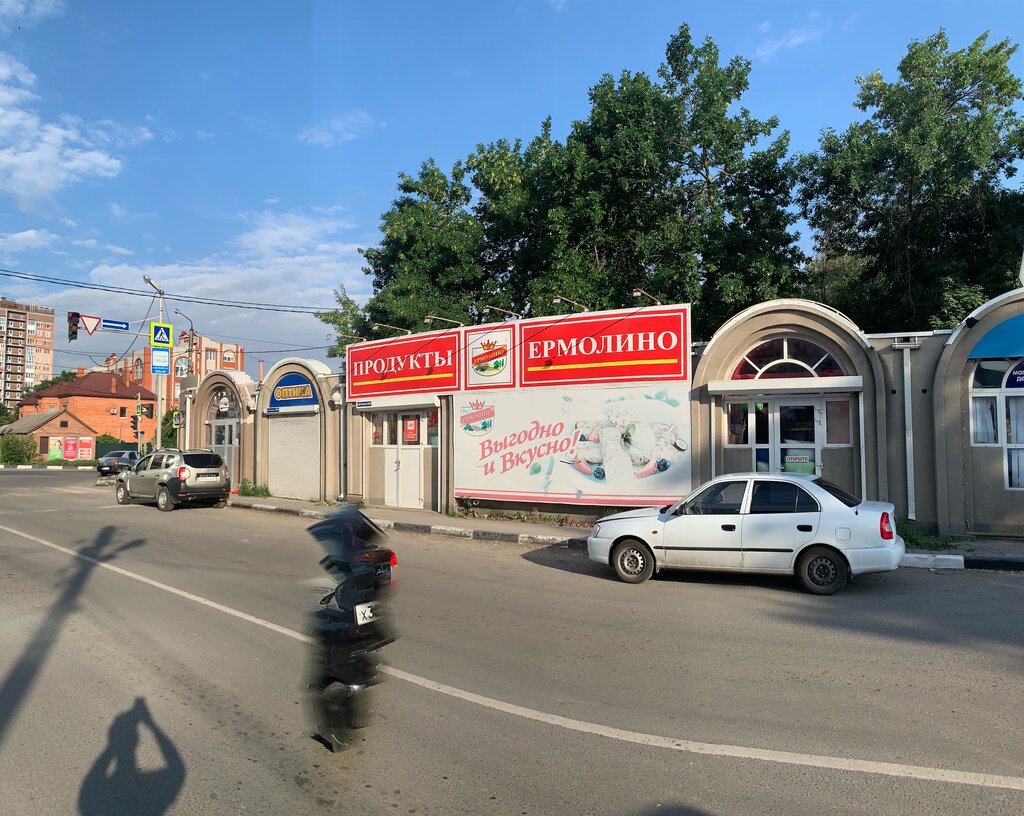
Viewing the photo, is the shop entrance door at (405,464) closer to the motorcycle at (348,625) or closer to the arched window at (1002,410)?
the arched window at (1002,410)

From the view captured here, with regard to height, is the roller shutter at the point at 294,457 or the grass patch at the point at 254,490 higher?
the roller shutter at the point at 294,457

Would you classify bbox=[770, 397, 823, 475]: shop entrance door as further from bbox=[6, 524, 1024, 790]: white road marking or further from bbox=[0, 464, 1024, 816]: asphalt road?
bbox=[6, 524, 1024, 790]: white road marking

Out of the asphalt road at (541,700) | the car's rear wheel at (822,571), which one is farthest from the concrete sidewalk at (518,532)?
the car's rear wheel at (822,571)

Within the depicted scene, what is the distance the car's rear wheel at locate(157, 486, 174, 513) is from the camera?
1997 cm

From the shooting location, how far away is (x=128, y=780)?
3992 mm

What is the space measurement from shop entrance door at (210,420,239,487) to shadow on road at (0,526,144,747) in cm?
1200

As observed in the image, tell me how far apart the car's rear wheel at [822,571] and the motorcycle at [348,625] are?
6337mm

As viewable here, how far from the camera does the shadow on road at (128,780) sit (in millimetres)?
3688

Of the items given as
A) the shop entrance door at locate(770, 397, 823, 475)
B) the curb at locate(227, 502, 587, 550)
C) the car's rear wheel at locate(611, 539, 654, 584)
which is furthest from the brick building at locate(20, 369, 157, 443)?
the car's rear wheel at locate(611, 539, 654, 584)

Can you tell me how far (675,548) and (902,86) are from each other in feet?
58.2

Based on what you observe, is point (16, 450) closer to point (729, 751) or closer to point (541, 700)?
point (541, 700)

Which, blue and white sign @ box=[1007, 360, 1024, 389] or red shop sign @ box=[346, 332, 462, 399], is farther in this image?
red shop sign @ box=[346, 332, 462, 399]

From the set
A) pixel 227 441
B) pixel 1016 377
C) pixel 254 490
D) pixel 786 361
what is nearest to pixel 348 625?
pixel 786 361

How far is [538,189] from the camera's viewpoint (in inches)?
Answer: 1006
